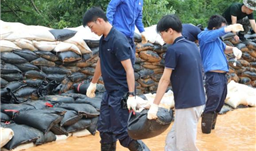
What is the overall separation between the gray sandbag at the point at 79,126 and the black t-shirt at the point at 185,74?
1.88m

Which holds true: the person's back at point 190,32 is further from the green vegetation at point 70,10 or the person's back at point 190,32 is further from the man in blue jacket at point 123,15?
the green vegetation at point 70,10

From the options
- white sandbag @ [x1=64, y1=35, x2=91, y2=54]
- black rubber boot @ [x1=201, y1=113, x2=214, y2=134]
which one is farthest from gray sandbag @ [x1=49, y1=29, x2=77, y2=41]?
black rubber boot @ [x1=201, y1=113, x2=214, y2=134]

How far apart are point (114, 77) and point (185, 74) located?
0.60m

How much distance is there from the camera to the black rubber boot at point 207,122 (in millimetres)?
4441

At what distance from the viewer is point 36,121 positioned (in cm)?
394

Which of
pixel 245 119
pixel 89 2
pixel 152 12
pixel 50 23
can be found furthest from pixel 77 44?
pixel 50 23

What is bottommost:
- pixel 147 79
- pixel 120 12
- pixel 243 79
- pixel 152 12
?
pixel 243 79

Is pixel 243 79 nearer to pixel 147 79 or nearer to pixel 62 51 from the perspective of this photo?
pixel 147 79

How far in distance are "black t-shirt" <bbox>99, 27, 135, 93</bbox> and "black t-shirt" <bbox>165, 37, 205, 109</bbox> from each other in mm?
422

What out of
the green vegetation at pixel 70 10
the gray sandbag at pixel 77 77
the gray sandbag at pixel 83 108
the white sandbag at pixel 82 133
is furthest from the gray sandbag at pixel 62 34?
the green vegetation at pixel 70 10

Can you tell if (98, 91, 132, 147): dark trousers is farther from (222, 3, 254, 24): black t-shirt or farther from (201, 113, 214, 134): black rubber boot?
(222, 3, 254, 24): black t-shirt

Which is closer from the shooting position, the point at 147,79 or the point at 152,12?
the point at 147,79

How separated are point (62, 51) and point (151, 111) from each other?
2.70m

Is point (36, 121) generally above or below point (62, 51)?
below
